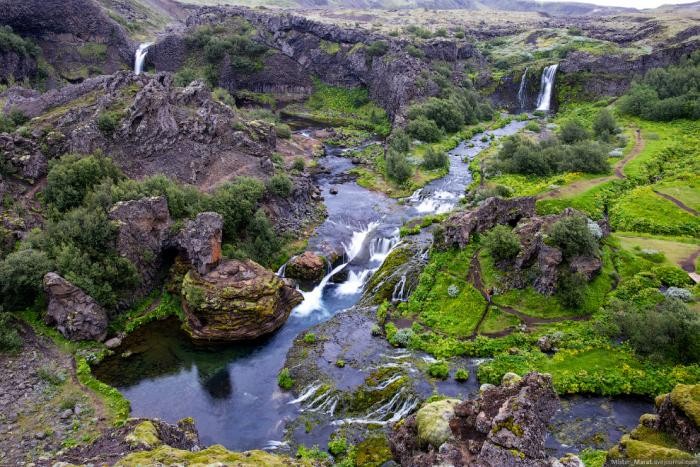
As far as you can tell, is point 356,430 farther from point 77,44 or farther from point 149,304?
point 77,44

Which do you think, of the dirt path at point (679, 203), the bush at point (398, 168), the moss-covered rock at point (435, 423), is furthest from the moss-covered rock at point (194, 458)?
the bush at point (398, 168)

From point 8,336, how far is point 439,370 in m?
30.3

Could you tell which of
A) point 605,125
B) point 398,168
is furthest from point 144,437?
point 605,125

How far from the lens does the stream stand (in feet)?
93.2

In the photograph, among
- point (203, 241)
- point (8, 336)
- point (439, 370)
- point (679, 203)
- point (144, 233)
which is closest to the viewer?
point (439, 370)

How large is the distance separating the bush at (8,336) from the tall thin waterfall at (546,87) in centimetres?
10367

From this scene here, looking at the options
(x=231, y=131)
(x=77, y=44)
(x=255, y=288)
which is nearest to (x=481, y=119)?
(x=231, y=131)

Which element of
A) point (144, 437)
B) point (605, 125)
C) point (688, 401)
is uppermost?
point (605, 125)

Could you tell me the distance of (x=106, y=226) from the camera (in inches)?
1597

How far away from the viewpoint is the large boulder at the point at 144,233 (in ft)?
136

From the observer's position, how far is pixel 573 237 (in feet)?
120

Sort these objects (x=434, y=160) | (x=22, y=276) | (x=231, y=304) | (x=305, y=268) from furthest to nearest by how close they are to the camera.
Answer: (x=434, y=160) < (x=305, y=268) < (x=231, y=304) < (x=22, y=276)

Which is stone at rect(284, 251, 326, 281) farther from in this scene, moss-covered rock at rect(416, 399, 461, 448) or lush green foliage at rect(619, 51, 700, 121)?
lush green foliage at rect(619, 51, 700, 121)

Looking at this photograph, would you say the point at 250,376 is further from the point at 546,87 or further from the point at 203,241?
the point at 546,87
